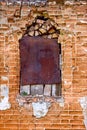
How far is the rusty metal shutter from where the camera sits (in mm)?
7246

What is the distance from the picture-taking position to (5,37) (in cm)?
726

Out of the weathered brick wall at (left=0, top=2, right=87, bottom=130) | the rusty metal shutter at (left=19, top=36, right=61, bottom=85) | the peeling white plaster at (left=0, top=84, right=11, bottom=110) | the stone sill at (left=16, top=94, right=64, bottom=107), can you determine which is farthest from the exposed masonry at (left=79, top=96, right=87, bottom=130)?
A: the peeling white plaster at (left=0, top=84, right=11, bottom=110)

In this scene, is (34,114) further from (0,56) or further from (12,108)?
(0,56)

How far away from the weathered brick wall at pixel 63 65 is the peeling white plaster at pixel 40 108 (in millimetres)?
68

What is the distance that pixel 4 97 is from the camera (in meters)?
7.18

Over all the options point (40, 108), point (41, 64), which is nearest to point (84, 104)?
point (40, 108)

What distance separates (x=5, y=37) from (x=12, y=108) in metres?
1.25

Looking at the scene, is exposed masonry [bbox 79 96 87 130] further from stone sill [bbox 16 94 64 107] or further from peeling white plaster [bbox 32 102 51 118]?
peeling white plaster [bbox 32 102 51 118]

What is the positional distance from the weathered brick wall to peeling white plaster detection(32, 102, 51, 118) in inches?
2.7

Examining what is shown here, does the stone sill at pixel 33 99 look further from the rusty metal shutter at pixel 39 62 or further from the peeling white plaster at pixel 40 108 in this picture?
the rusty metal shutter at pixel 39 62

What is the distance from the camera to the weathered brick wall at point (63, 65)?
716cm

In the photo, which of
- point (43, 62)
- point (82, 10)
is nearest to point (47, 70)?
point (43, 62)

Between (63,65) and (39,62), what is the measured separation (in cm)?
43

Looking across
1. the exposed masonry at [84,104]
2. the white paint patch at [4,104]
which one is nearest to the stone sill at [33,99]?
the white paint patch at [4,104]
